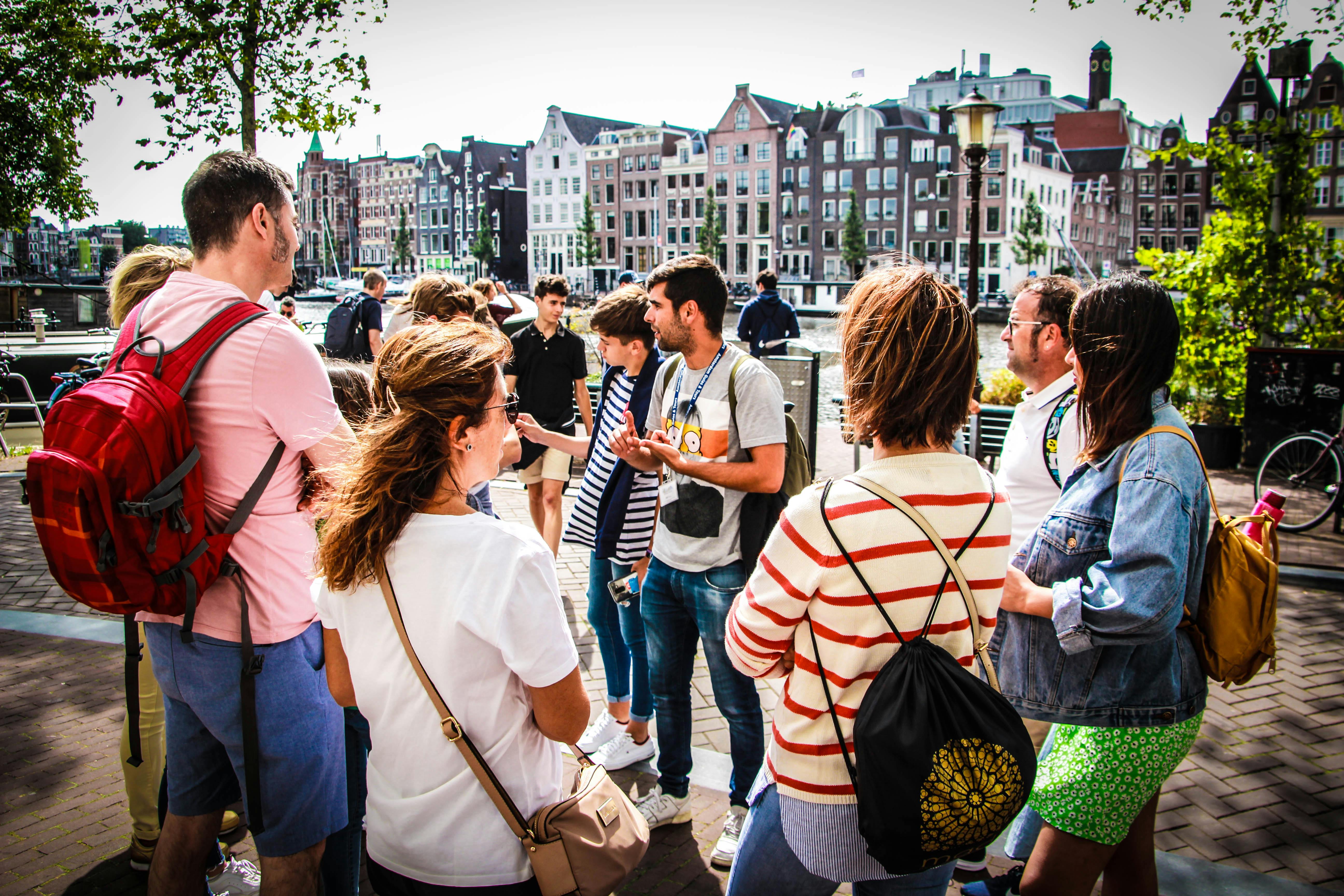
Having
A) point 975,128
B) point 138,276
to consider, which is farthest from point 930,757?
point 975,128

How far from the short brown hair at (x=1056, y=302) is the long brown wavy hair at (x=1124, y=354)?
81cm

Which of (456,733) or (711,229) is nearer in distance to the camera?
(456,733)

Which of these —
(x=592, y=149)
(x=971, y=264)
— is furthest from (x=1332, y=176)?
(x=971, y=264)

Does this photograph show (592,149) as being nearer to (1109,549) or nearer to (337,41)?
(337,41)

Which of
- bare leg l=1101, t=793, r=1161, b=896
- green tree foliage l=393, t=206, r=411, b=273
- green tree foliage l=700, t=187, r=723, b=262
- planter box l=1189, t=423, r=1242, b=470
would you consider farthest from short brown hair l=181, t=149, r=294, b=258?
green tree foliage l=393, t=206, r=411, b=273

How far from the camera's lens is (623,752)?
3.80 metres

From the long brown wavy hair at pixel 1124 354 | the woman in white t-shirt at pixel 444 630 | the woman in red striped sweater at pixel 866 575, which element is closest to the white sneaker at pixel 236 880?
the woman in white t-shirt at pixel 444 630

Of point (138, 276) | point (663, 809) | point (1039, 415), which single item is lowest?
point (663, 809)

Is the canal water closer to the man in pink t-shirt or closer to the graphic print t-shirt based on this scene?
the graphic print t-shirt

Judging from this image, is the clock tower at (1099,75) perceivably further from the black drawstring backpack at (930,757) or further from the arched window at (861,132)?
the black drawstring backpack at (930,757)

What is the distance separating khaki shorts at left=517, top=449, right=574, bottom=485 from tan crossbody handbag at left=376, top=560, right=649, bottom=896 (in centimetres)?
435

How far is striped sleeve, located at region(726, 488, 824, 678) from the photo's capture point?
1.66m

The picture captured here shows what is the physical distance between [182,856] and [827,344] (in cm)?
3268

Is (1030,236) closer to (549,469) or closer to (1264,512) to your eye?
(549,469)
